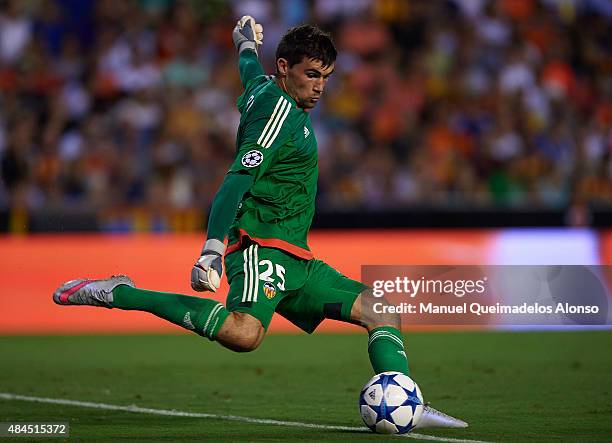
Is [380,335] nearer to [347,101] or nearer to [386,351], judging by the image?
[386,351]

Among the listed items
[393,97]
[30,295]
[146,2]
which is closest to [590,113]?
[393,97]

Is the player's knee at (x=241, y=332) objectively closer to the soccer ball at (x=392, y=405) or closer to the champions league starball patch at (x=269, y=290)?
the champions league starball patch at (x=269, y=290)

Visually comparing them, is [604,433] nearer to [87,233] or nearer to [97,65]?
[87,233]

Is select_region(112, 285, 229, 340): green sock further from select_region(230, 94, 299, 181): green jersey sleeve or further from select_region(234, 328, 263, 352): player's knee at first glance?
select_region(230, 94, 299, 181): green jersey sleeve

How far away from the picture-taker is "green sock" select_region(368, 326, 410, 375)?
7453 mm

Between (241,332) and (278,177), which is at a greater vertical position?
(278,177)

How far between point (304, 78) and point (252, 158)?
2.25 feet

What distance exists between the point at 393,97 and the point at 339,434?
1232 cm

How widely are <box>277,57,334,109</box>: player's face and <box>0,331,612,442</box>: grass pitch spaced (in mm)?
2041

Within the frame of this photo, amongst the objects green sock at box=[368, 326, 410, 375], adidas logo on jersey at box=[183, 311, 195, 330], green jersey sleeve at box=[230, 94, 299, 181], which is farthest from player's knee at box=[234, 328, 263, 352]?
green jersey sleeve at box=[230, 94, 299, 181]

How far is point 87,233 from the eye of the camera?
50.6ft
